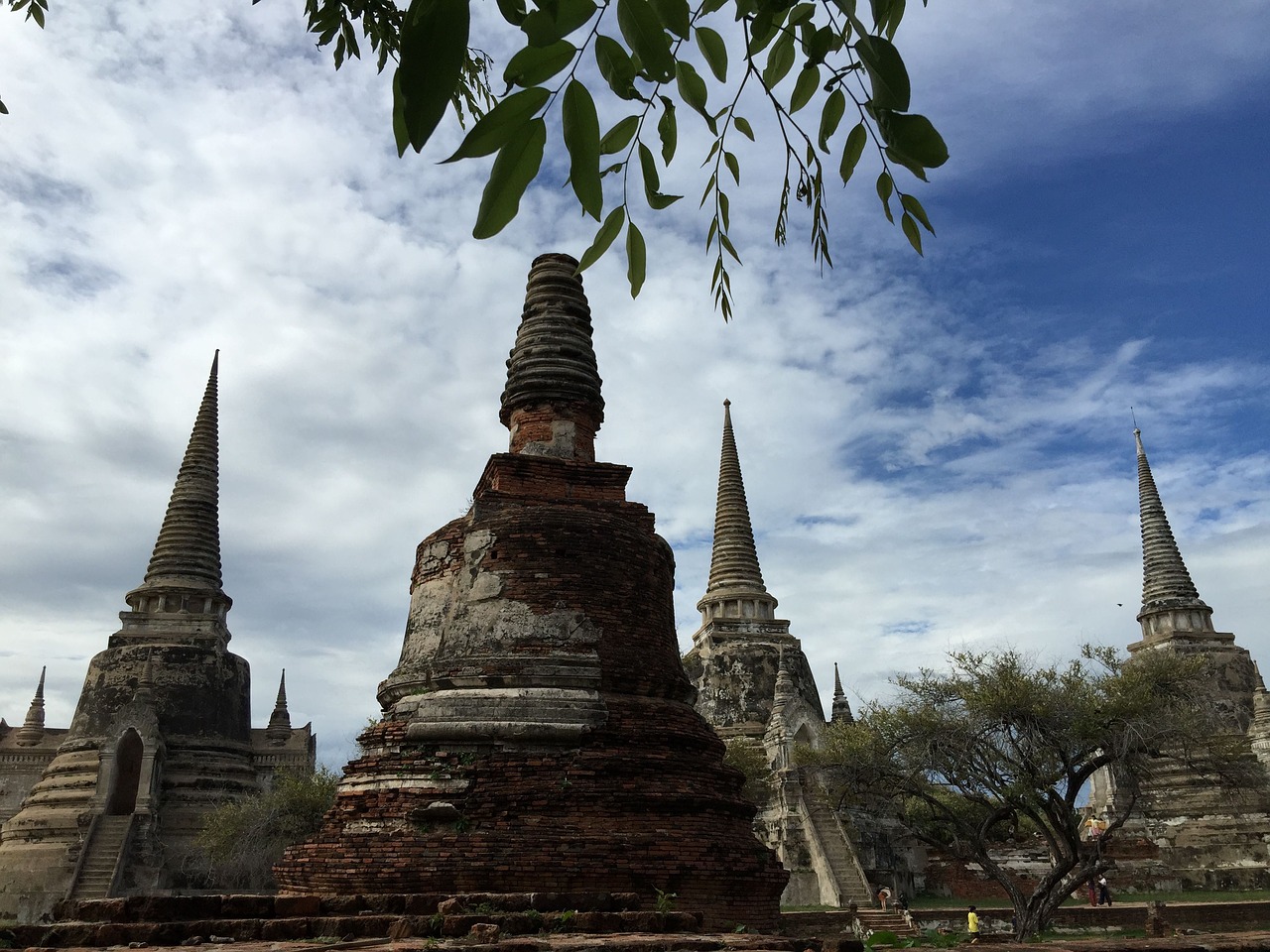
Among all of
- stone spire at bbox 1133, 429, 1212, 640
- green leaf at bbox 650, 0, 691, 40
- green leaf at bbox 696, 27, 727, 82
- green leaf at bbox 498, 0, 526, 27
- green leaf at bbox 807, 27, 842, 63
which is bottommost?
green leaf at bbox 650, 0, 691, 40

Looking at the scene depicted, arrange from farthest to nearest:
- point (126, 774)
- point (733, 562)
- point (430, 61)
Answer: point (733, 562) < point (126, 774) < point (430, 61)

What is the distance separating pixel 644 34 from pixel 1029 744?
18.6 meters

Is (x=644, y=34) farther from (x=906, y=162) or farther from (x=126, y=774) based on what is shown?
(x=126, y=774)

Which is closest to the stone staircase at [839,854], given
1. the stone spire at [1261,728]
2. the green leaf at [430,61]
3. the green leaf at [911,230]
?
the stone spire at [1261,728]

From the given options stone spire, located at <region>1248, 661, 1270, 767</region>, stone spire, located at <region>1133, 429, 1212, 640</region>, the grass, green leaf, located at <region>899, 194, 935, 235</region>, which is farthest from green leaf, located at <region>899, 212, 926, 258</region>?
stone spire, located at <region>1133, 429, 1212, 640</region>

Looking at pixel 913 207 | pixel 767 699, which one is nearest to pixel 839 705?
pixel 767 699

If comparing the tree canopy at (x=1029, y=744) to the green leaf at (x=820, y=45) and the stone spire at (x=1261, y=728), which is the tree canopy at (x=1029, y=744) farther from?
the green leaf at (x=820, y=45)

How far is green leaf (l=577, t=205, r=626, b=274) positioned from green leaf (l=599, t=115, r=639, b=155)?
0.55 feet

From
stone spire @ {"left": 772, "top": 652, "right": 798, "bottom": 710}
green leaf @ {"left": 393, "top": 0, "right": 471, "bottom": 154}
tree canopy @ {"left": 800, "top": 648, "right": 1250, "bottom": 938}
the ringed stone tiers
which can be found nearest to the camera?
green leaf @ {"left": 393, "top": 0, "right": 471, "bottom": 154}

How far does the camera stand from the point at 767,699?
33.7 m

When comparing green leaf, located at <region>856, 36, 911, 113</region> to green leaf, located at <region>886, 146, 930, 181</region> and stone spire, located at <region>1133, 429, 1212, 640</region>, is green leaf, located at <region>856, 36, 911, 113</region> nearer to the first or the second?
green leaf, located at <region>886, 146, 930, 181</region>

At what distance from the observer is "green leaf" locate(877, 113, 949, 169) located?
222cm

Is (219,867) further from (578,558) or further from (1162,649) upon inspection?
(1162,649)

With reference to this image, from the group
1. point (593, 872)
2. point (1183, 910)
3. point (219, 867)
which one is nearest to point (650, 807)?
point (593, 872)
